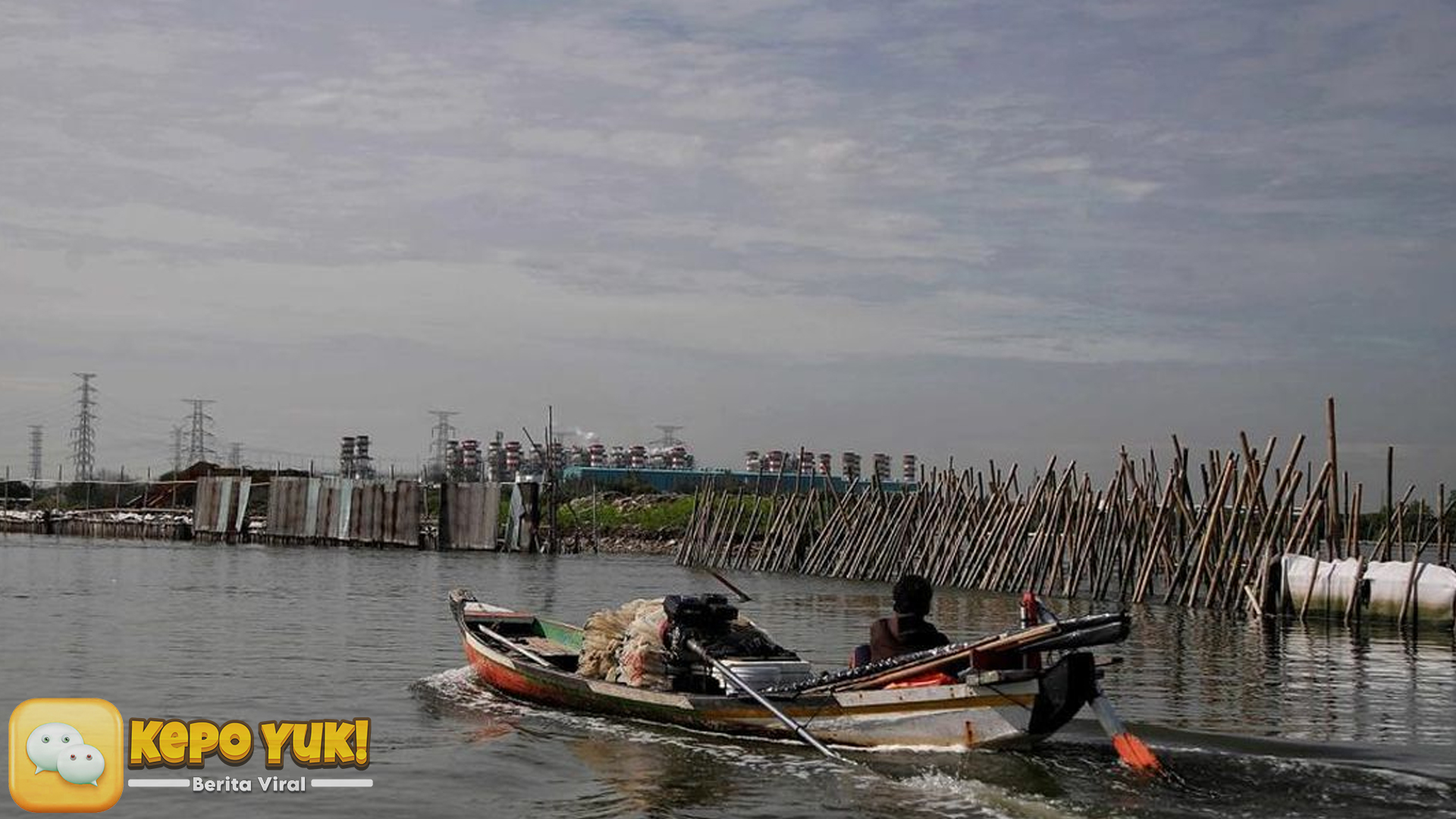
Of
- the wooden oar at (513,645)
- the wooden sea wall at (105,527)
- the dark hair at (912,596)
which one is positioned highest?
the dark hair at (912,596)

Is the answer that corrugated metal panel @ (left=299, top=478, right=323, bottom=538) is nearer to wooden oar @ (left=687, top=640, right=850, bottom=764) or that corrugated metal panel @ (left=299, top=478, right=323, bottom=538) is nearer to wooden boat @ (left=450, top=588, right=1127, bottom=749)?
wooden boat @ (left=450, top=588, right=1127, bottom=749)

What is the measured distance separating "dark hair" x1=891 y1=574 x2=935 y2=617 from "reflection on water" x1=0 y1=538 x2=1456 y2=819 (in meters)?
Answer: 1.49

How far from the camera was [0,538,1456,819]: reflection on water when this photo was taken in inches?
467

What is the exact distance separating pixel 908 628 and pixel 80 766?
276 inches

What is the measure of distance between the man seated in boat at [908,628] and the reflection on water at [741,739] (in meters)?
1.19

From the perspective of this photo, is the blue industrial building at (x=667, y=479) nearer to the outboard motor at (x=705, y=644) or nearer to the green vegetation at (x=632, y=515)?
the green vegetation at (x=632, y=515)

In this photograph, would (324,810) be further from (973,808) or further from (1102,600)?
(1102,600)

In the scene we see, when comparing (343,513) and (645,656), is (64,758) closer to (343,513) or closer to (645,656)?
(645,656)

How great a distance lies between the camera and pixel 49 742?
12570 millimetres

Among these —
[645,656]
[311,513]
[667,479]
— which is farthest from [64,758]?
[667,479]

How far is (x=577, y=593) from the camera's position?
3625 cm

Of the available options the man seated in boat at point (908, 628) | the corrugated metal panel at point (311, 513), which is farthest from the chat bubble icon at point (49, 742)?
the corrugated metal panel at point (311, 513)

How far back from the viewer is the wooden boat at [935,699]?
40.4 ft

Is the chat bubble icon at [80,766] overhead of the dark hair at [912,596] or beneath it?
beneath
